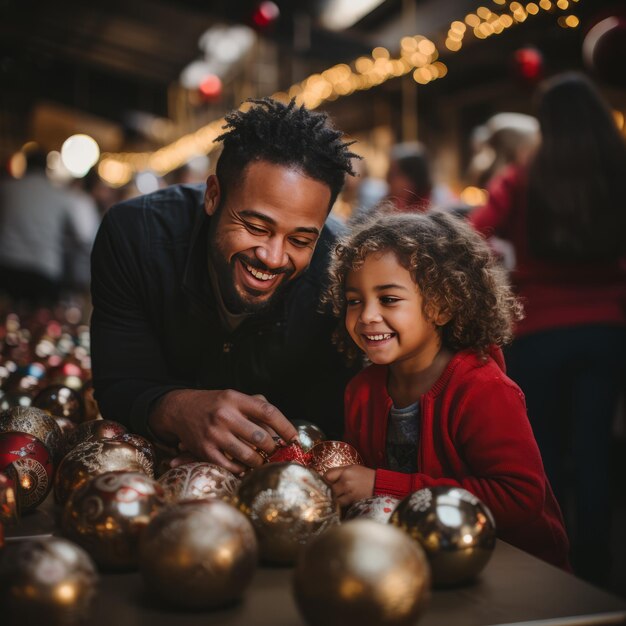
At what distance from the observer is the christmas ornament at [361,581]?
0.97 m

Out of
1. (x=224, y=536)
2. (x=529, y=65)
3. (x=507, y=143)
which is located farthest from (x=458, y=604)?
(x=529, y=65)

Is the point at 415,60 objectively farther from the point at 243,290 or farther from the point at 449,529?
the point at 449,529

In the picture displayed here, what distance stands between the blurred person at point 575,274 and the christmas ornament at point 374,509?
6.54 feet

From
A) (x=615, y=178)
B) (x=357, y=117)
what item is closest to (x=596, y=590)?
(x=615, y=178)

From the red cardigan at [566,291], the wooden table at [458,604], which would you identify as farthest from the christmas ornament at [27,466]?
the red cardigan at [566,291]

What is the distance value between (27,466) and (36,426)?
271 mm

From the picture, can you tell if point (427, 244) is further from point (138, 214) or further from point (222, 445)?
point (138, 214)

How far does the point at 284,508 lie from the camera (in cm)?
126

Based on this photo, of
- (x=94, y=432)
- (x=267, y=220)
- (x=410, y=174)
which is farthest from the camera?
(x=410, y=174)

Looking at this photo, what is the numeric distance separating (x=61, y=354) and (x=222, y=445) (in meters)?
→ 1.88

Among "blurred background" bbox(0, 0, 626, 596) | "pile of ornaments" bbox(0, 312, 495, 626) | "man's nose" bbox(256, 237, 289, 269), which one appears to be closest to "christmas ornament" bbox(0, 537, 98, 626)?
"pile of ornaments" bbox(0, 312, 495, 626)

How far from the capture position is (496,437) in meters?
1.73

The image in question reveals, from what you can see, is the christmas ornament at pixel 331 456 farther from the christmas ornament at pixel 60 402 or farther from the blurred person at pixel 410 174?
the blurred person at pixel 410 174

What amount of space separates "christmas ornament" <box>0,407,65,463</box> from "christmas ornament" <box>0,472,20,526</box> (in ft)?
1.30
